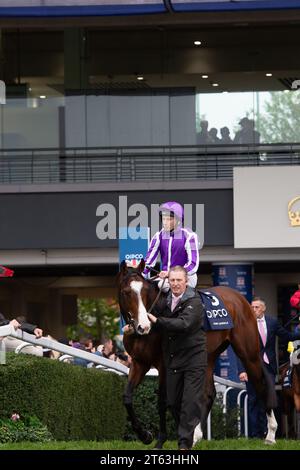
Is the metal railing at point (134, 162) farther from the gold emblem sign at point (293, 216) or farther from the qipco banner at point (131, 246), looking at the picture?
the qipco banner at point (131, 246)

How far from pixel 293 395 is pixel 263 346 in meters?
2.16

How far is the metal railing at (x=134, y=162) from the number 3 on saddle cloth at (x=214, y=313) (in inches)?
581

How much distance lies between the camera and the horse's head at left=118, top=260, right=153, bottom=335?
10547 millimetres

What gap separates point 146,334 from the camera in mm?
10977

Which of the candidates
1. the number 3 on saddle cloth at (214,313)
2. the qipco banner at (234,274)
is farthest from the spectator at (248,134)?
the number 3 on saddle cloth at (214,313)

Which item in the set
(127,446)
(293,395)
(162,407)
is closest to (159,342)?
Answer: (162,407)

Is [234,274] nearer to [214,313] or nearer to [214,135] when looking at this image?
[214,135]

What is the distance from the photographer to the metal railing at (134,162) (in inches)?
1043

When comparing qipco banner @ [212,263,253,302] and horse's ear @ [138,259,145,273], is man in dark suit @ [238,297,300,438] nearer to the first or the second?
horse's ear @ [138,259,145,273]

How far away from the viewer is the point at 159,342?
11.2 m

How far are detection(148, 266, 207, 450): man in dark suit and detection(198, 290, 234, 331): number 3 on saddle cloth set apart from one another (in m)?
0.83

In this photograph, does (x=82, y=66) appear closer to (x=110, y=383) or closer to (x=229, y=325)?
(x=110, y=383)

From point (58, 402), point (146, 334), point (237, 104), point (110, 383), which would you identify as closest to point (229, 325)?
point (146, 334)
